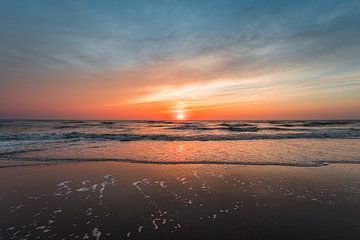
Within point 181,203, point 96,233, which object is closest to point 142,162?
point 181,203

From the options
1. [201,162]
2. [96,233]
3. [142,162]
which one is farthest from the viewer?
[142,162]

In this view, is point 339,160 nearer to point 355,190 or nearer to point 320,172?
point 320,172

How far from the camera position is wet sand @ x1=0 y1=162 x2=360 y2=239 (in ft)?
14.1

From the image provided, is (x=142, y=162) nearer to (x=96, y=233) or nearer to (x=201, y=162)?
(x=201, y=162)

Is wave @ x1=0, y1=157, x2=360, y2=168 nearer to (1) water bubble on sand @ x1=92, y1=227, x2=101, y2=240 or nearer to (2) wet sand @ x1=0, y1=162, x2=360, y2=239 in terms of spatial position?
(2) wet sand @ x1=0, y1=162, x2=360, y2=239

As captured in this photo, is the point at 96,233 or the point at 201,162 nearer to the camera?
the point at 96,233

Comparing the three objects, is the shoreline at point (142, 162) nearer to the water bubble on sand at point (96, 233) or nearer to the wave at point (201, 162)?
the wave at point (201, 162)

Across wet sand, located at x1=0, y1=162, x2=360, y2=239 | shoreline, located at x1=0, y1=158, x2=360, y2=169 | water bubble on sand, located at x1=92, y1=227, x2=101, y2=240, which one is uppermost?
shoreline, located at x1=0, y1=158, x2=360, y2=169

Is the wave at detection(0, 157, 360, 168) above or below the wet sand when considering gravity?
above

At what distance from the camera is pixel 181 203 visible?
5.72m

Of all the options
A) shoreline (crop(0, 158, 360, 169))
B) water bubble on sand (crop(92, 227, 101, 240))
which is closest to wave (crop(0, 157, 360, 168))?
shoreline (crop(0, 158, 360, 169))

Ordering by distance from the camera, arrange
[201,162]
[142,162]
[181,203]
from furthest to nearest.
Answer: [142,162] < [201,162] < [181,203]

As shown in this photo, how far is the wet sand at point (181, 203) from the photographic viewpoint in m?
4.29

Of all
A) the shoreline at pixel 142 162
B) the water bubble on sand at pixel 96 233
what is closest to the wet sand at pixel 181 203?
the water bubble on sand at pixel 96 233
